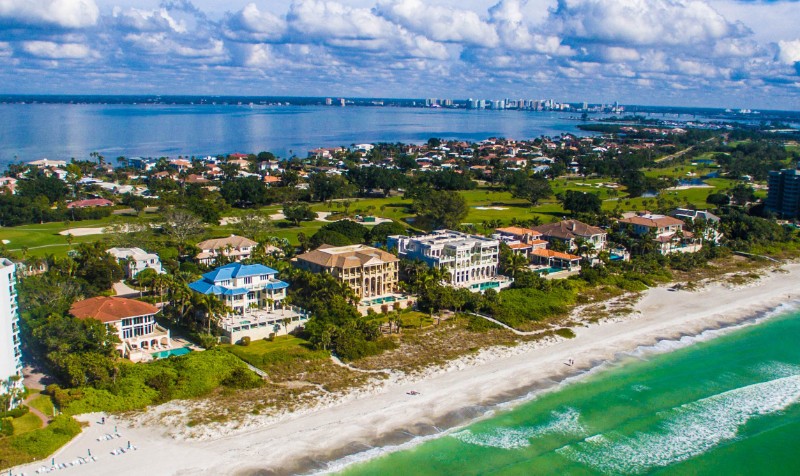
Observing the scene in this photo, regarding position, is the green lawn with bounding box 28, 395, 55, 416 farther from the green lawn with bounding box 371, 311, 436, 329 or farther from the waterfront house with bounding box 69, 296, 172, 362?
the green lawn with bounding box 371, 311, 436, 329

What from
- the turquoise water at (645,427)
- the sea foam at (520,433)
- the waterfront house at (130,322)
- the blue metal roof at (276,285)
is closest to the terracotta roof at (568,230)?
the turquoise water at (645,427)

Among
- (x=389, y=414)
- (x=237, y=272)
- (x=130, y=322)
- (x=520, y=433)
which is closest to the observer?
(x=520, y=433)

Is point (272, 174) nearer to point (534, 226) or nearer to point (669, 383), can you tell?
point (534, 226)

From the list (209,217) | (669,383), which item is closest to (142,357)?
(669,383)

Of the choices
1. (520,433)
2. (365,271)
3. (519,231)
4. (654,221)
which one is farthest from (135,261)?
(654,221)

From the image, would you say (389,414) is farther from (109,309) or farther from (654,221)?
(654,221)

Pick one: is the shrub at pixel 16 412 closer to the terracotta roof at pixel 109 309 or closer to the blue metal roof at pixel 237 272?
the terracotta roof at pixel 109 309

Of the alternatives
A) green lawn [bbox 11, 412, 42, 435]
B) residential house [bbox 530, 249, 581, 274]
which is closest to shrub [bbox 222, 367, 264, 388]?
green lawn [bbox 11, 412, 42, 435]
